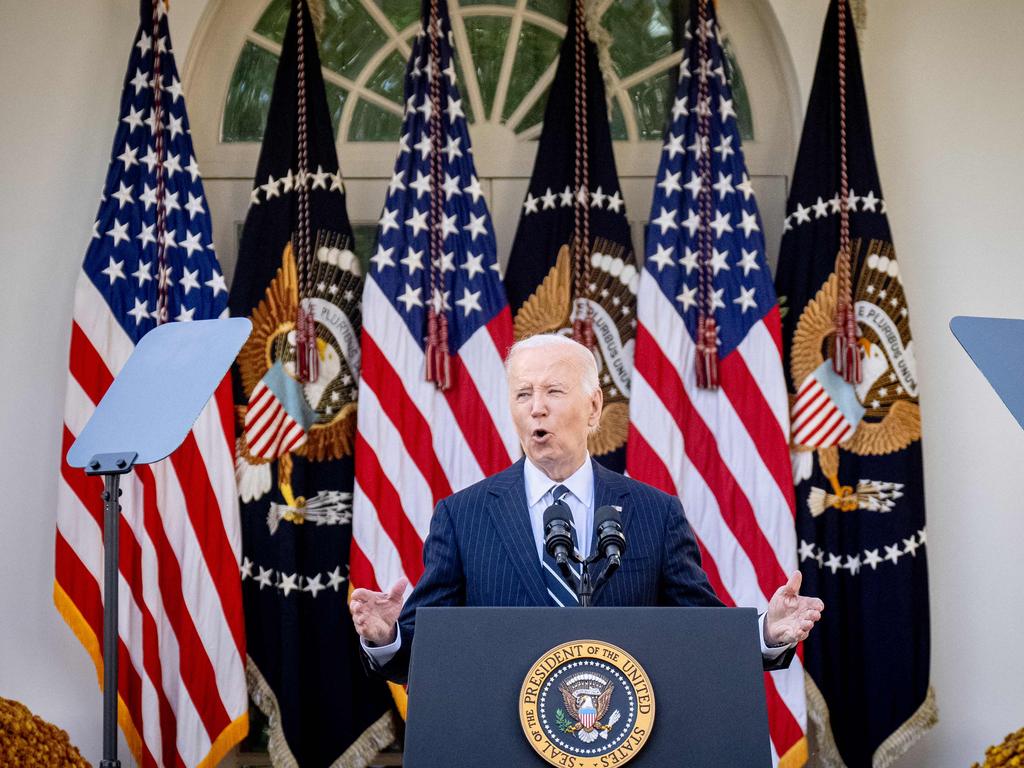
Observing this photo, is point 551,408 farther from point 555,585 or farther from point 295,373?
point 295,373

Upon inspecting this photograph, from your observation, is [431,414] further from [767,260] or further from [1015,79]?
[1015,79]

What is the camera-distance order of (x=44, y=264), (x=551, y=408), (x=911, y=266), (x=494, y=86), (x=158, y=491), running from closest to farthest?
(x=551, y=408) → (x=158, y=491) → (x=44, y=264) → (x=911, y=266) → (x=494, y=86)

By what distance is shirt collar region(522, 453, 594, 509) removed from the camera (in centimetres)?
235

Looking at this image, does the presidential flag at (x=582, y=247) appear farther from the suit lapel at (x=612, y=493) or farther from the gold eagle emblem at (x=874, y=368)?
the suit lapel at (x=612, y=493)

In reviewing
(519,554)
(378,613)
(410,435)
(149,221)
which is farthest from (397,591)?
(149,221)

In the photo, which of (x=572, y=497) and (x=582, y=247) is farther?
(x=582, y=247)

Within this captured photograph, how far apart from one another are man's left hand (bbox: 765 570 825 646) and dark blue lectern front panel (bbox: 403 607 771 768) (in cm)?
30

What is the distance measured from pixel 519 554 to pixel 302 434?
1734 millimetres

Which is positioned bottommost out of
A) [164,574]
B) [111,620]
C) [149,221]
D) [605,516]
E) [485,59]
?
[164,574]

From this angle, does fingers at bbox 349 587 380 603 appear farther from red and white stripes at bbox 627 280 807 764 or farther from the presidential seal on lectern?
red and white stripes at bbox 627 280 807 764

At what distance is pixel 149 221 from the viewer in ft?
12.6

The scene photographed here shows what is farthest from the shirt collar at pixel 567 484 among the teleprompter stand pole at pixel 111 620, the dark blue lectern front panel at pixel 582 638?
the teleprompter stand pole at pixel 111 620

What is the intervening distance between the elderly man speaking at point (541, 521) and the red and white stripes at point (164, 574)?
5.21 ft

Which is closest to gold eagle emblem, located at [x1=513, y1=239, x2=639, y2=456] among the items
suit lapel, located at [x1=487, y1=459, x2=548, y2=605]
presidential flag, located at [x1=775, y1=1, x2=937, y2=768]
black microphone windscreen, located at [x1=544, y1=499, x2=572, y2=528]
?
presidential flag, located at [x1=775, y1=1, x2=937, y2=768]
